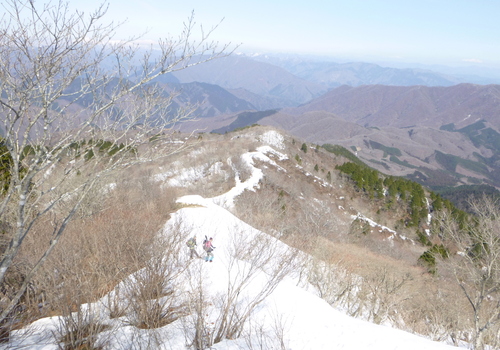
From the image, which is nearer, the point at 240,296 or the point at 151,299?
the point at 151,299

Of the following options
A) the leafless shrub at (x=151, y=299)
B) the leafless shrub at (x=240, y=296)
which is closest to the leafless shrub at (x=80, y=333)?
the leafless shrub at (x=151, y=299)

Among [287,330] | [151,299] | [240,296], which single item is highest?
[151,299]

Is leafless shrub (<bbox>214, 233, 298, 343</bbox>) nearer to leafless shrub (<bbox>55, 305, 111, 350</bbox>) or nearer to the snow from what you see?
the snow

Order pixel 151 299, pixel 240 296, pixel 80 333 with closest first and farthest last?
pixel 80 333 → pixel 151 299 → pixel 240 296

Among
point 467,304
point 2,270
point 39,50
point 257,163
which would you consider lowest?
point 467,304

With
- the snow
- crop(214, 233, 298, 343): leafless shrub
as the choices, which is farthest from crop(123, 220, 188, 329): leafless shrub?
crop(214, 233, 298, 343): leafless shrub

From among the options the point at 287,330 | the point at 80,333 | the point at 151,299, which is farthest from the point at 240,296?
the point at 80,333

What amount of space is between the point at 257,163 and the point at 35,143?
43.8 meters

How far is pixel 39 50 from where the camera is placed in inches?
209

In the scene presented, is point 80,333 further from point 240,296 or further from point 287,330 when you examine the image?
point 287,330

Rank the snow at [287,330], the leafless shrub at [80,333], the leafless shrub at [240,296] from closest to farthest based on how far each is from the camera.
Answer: the leafless shrub at [80,333]
the snow at [287,330]
the leafless shrub at [240,296]

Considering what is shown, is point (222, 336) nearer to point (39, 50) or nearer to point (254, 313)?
point (254, 313)

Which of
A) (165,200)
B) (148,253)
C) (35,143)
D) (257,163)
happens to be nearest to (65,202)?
(165,200)

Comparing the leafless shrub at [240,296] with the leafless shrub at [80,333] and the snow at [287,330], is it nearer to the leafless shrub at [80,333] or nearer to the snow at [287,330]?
the snow at [287,330]
